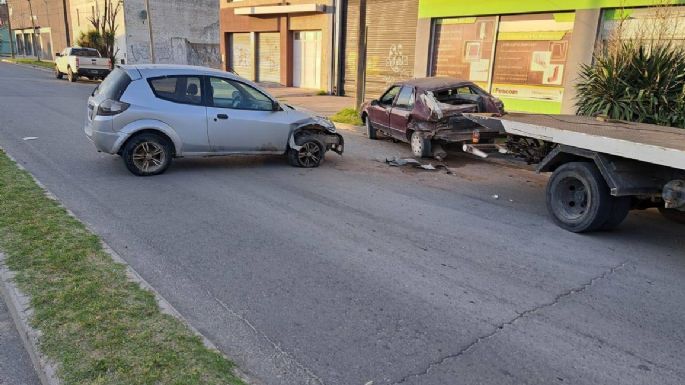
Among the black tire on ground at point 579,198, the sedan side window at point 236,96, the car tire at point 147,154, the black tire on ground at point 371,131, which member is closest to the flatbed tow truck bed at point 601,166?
the black tire on ground at point 579,198

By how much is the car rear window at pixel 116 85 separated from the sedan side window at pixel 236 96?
127 cm

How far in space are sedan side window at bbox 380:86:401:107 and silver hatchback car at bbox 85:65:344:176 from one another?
10.4 feet

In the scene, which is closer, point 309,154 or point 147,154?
point 147,154

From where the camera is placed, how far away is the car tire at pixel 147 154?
7.92 meters

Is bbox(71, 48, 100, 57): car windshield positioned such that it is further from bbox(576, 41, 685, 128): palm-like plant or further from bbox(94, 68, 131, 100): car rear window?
bbox(576, 41, 685, 128): palm-like plant

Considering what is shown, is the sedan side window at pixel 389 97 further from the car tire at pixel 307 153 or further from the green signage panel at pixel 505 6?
the green signage panel at pixel 505 6

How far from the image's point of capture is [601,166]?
564 cm

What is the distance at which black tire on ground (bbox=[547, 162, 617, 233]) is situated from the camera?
5781 mm

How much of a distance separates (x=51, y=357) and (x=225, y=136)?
224 inches

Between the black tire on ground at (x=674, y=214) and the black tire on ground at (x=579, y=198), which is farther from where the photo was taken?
the black tire on ground at (x=674, y=214)

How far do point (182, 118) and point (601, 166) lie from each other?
5863 mm

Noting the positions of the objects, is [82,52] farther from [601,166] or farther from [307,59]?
A: [601,166]

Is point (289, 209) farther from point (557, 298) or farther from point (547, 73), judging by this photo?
point (547, 73)

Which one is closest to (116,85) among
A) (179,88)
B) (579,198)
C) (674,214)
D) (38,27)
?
(179,88)
